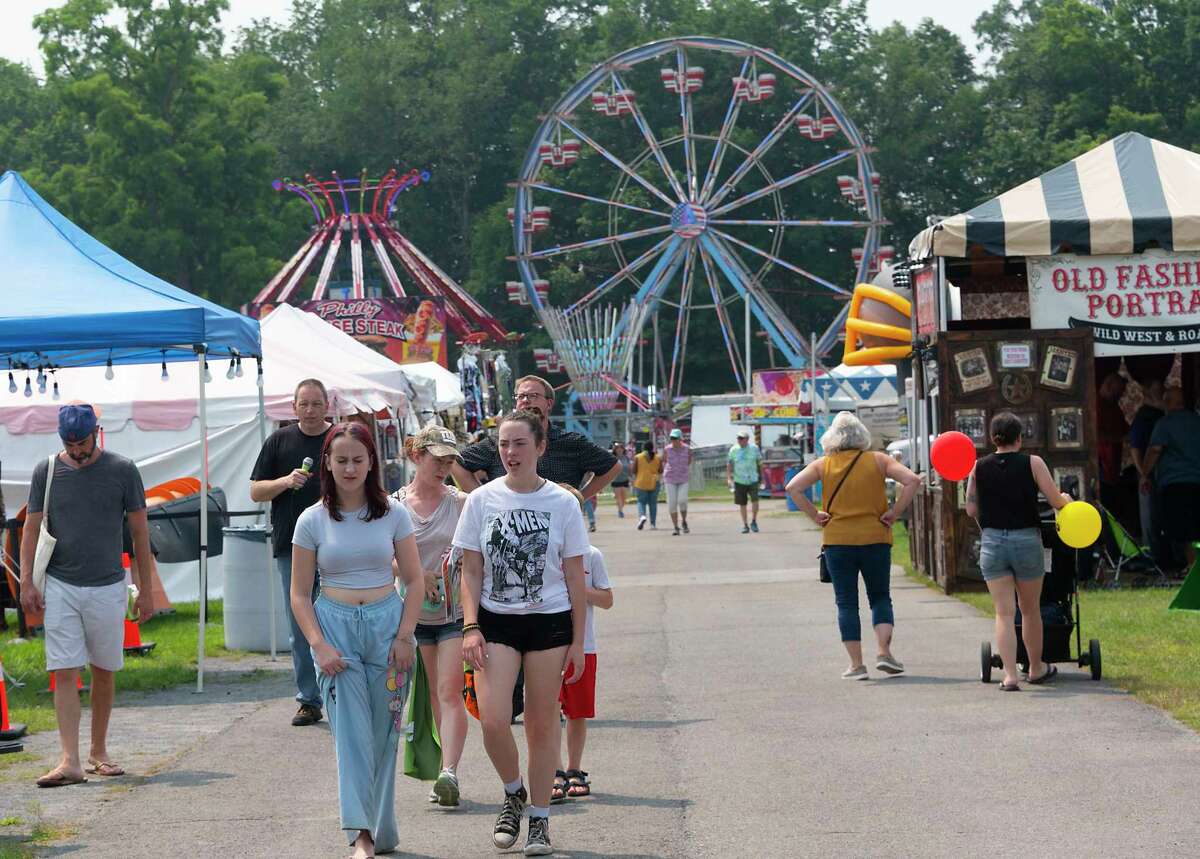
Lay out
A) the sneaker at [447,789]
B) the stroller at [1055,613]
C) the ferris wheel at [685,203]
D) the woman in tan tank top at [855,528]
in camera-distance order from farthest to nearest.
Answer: the ferris wheel at [685,203] < the woman in tan tank top at [855,528] < the stroller at [1055,613] < the sneaker at [447,789]

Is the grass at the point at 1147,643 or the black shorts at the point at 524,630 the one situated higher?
the black shorts at the point at 524,630

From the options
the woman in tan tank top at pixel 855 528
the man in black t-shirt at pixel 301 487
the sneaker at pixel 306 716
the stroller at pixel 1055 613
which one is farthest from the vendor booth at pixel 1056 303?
the sneaker at pixel 306 716

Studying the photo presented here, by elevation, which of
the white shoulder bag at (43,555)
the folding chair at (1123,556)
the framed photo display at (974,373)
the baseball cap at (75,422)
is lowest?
the folding chair at (1123,556)

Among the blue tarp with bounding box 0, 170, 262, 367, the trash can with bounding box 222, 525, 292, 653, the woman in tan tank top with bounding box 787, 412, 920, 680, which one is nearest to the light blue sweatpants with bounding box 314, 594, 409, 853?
the woman in tan tank top with bounding box 787, 412, 920, 680

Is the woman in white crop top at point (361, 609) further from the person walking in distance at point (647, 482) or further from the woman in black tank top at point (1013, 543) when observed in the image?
the person walking in distance at point (647, 482)

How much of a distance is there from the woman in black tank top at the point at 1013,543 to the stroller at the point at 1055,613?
0.60 ft

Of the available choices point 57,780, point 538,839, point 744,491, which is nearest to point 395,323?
point 744,491

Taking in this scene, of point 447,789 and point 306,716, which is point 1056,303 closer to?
point 306,716

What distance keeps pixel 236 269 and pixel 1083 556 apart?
57497mm

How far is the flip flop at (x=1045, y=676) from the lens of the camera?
1068cm

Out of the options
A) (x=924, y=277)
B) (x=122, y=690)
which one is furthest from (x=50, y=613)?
(x=924, y=277)

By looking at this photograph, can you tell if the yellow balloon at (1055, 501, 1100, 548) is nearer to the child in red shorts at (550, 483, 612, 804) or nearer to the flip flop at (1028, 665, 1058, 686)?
the flip flop at (1028, 665, 1058, 686)

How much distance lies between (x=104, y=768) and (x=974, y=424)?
31.1ft

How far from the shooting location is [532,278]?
155 feet
